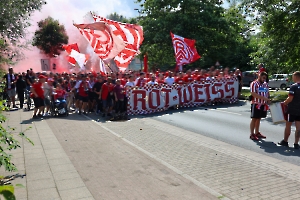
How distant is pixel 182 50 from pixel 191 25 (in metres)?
8.95

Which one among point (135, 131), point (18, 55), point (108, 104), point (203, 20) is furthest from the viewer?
point (203, 20)

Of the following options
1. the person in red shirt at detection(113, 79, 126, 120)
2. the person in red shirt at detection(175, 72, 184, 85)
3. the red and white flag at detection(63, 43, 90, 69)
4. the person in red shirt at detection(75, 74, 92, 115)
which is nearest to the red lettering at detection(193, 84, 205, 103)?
the person in red shirt at detection(175, 72, 184, 85)

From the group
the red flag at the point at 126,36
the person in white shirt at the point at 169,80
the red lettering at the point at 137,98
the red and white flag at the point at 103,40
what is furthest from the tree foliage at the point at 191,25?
the red lettering at the point at 137,98

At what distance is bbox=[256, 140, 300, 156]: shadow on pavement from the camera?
7035 mm

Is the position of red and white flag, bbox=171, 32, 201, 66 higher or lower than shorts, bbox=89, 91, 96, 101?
higher

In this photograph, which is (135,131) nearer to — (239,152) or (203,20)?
(239,152)

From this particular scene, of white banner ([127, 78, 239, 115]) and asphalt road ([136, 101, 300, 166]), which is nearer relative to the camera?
asphalt road ([136, 101, 300, 166])

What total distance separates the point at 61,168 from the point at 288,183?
153 inches

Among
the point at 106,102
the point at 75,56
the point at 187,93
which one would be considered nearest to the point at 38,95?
the point at 106,102

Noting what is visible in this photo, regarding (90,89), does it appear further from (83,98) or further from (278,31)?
(278,31)

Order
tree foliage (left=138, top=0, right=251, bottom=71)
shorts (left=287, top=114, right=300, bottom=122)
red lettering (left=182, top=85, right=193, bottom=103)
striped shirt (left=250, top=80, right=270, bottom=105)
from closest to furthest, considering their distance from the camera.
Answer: shorts (left=287, top=114, right=300, bottom=122)
striped shirt (left=250, top=80, right=270, bottom=105)
red lettering (left=182, top=85, right=193, bottom=103)
tree foliage (left=138, top=0, right=251, bottom=71)

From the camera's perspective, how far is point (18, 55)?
1247cm

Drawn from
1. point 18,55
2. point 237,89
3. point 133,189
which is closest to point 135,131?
point 133,189

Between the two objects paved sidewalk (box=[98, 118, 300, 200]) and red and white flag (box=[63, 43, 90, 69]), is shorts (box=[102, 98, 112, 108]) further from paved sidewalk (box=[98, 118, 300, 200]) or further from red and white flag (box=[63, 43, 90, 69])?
red and white flag (box=[63, 43, 90, 69])
